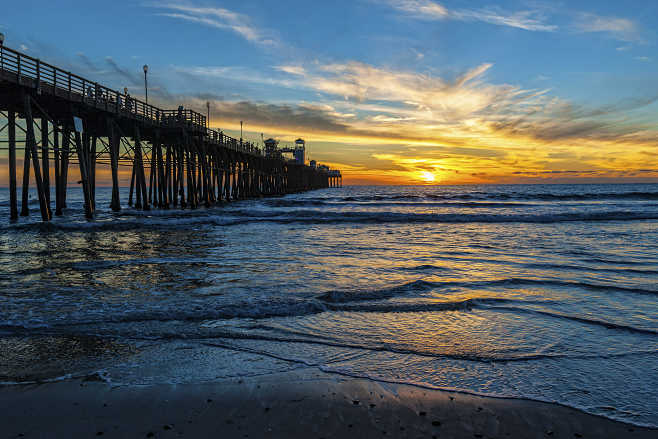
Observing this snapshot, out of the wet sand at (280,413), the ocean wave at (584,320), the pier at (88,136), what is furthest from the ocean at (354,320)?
the pier at (88,136)

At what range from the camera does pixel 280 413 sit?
2527 mm

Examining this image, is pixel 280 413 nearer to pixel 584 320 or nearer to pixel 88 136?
pixel 584 320

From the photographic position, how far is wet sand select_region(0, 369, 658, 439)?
232 cm

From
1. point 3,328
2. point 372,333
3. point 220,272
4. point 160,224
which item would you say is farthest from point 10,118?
point 372,333

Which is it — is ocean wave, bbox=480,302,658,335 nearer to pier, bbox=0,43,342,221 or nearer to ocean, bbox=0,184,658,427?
ocean, bbox=0,184,658,427

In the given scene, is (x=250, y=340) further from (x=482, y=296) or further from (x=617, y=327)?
(x=617, y=327)

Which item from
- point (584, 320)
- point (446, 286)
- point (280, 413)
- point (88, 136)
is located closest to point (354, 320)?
point (280, 413)

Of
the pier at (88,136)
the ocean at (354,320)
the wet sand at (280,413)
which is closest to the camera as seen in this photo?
the wet sand at (280,413)

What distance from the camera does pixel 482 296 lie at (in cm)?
542

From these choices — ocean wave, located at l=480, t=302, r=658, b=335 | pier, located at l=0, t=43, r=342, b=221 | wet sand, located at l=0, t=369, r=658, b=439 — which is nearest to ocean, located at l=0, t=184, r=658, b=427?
ocean wave, located at l=480, t=302, r=658, b=335

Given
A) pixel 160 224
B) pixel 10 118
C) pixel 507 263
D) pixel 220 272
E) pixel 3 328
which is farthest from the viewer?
pixel 160 224

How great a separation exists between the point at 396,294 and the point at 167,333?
3005 mm

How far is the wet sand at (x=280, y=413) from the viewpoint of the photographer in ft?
7.61

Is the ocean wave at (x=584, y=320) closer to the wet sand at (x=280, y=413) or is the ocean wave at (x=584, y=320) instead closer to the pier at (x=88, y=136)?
the wet sand at (x=280, y=413)
